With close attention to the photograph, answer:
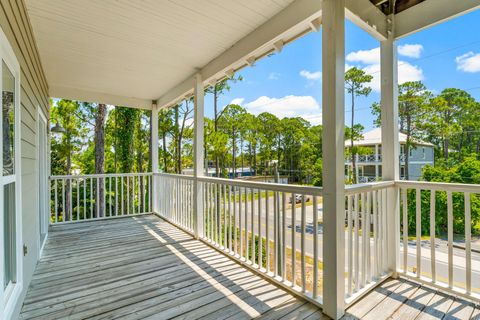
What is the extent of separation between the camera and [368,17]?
7.47ft

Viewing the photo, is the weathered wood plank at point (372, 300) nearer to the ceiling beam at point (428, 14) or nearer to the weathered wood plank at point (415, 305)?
the weathered wood plank at point (415, 305)

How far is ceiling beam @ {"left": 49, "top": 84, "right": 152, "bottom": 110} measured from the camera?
4.67 meters

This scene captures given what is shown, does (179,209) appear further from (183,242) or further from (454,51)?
(454,51)

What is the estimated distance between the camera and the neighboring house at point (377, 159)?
244 cm

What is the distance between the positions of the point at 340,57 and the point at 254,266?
222 cm

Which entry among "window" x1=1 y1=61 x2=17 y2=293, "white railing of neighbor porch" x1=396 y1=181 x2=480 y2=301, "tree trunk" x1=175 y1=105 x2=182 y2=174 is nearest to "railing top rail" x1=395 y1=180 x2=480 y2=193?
"white railing of neighbor porch" x1=396 y1=181 x2=480 y2=301

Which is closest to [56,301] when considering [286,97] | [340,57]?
[340,57]

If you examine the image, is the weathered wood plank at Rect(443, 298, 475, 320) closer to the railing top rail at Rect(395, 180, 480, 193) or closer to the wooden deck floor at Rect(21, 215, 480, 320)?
the wooden deck floor at Rect(21, 215, 480, 320)

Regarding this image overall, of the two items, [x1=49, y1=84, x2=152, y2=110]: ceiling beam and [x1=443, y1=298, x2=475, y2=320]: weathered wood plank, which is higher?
[x1=49, y1=84, x2=152, y2=110]: ceiling beam

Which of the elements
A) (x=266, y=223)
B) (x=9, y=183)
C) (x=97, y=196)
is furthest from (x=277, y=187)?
(x=97, y=196)

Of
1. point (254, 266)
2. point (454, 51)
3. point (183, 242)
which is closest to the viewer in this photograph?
point (454, 51)

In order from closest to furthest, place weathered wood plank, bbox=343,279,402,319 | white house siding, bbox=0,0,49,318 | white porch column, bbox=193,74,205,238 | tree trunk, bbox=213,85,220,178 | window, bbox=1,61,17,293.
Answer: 1. window, bbox=1,61,17,293
2. white house siding, bbox=0,0,49,318
3. weathered wood plank, bbox=343,279,402,319
4. white porch column, bbox=193,74,205,238
5. tree trunk, bbox=213,85,220,178

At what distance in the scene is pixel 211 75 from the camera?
3.55 metres

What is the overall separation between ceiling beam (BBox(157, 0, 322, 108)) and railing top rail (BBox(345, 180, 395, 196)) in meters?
1.49
